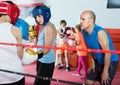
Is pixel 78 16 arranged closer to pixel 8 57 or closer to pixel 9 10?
pixel 9 10

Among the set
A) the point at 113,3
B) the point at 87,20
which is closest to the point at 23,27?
the point at 87,20

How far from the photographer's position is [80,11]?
5281mm

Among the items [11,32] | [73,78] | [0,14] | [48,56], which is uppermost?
[0,14]

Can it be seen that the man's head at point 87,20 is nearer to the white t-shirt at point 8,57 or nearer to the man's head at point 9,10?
the man's head at point 9,10

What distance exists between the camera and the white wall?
4984 millimetres

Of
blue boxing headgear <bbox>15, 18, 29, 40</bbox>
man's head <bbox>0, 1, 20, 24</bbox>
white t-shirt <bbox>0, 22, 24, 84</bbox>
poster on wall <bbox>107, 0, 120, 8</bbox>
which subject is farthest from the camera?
poster on wall <bbox>107, 0, 120, 8</bbox>

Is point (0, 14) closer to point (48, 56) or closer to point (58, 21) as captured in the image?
point (48, 56)

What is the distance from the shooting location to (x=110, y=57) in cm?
219

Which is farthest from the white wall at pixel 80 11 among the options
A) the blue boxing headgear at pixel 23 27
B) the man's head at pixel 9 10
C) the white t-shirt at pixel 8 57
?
the white t-shirt at pixel 8 57

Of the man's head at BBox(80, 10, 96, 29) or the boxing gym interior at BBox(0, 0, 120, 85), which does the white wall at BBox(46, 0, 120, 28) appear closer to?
the boxing gym interior at BBox(0, 0, 120, 85)

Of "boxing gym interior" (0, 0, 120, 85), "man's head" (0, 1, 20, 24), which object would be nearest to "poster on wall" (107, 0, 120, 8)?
"boxing gym interior" (0, 0, 120, 85)

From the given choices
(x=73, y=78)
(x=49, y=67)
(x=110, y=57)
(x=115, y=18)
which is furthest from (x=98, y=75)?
(x=115, y=18)

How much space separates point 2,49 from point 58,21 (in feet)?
12.6

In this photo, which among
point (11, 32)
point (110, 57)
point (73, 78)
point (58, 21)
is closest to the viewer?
point (11, 32)
